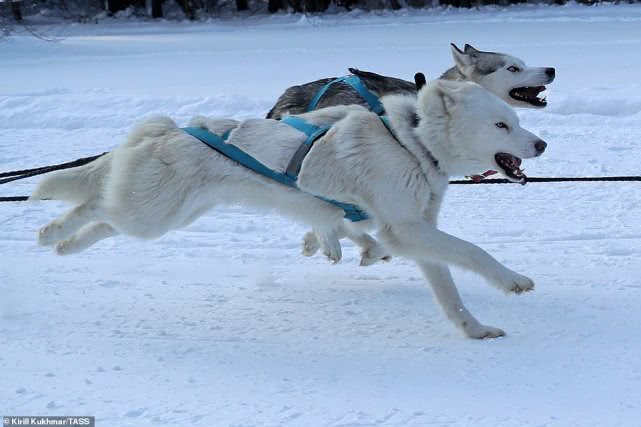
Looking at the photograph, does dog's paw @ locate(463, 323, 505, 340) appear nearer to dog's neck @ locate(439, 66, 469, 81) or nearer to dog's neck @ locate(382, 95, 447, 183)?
dog's neck @ locate(382, 95, 447, 183)

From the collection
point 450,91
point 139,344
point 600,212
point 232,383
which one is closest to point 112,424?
point 232,383

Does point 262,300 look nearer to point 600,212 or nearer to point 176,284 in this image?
point 176,284

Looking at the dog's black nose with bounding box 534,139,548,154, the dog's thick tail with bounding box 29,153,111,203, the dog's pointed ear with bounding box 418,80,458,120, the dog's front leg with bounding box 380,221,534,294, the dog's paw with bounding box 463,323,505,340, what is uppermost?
the dog's pointed ear with bounding box 418,80,458,120

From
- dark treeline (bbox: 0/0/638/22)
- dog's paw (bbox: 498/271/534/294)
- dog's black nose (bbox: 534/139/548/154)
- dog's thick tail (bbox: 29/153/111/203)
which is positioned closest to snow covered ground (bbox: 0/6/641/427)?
dog's paw (bbox: 498/271/534/294)

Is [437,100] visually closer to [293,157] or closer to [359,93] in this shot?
[293,157]

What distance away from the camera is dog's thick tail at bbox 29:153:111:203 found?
14.3ft

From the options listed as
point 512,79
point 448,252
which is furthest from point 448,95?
point 512,79

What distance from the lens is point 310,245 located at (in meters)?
5.31

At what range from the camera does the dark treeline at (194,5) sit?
75.3 feet

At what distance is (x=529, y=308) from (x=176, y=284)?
5.74 ft

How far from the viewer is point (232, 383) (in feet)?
12.0

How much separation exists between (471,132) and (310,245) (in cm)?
158

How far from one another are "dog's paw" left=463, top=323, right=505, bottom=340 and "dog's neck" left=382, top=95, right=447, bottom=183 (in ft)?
2.16

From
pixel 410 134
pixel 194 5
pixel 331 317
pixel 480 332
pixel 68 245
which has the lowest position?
pixel 194 5
